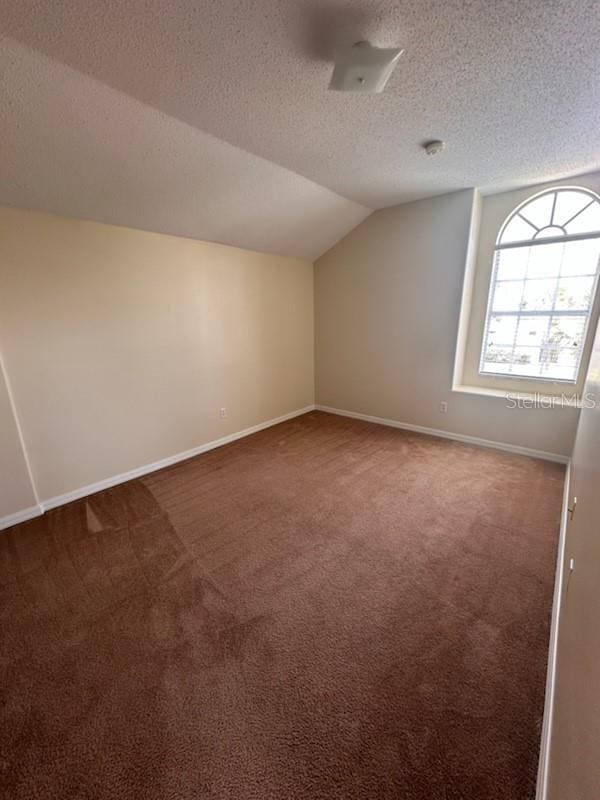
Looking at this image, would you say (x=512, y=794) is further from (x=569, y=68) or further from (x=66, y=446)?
(x=66, y=446)

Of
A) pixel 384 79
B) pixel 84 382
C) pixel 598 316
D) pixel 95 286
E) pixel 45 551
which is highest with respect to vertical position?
pixel 384 79

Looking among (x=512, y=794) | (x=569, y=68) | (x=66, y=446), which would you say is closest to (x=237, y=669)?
(x=512, y=794)

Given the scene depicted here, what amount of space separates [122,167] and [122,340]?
4.12 feet

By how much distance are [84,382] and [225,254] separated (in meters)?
1.87

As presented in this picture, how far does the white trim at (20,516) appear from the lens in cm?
228

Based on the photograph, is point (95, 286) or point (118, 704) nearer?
point (118, 704)

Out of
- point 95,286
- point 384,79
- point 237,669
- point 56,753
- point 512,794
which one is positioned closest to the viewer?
point 512,794

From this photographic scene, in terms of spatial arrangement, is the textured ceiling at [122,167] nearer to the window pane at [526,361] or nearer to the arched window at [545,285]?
the arched window at [545,285]

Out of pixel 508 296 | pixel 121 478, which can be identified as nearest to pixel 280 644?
pixel 121 478

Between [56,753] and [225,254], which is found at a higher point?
[225,254]

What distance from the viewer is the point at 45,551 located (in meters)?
2.04

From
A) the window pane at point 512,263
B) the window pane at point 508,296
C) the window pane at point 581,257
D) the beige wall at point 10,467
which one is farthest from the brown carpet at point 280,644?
the window pane at point 512,263

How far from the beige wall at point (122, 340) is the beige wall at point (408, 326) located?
87 centimetres

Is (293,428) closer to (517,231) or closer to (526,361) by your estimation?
(526,361)
